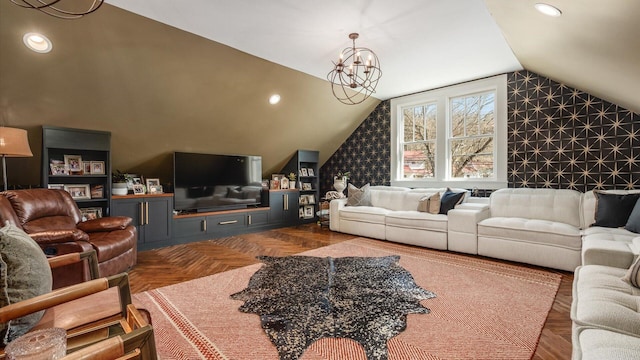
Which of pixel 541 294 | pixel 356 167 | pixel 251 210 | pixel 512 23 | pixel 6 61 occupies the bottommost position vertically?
pixel 541 294

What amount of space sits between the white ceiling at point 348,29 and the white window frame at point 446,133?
47 centimetres

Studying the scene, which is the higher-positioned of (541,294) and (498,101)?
(498,101)

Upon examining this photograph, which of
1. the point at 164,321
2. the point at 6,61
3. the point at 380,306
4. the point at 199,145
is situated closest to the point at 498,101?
the point at 380,306

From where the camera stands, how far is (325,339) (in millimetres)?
1848

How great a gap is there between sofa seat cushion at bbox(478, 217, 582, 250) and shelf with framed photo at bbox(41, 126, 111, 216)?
4926 mm

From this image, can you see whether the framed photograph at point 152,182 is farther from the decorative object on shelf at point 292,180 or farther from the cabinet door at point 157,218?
the decorative object on shelf at point 292,180

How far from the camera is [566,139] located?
405 cm

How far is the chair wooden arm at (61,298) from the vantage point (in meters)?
1.05

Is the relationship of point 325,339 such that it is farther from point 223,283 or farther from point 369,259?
point 369,259

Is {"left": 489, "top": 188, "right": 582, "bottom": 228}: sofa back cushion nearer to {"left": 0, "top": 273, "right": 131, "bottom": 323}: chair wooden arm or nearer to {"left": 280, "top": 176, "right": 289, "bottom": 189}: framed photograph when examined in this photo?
{"left": 280, "top": 176, "right": 289, "bottom": 189}: framed photograph

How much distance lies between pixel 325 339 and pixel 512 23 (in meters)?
3.17

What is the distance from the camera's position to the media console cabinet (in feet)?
13.5

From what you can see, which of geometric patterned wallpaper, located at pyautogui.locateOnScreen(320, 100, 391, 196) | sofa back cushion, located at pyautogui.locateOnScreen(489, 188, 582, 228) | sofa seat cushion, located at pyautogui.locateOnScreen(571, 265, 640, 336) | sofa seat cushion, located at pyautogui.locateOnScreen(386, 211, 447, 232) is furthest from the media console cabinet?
sofa seat cushion, located at pyautogui.locateOnScreen(571, 265, 640, 336)

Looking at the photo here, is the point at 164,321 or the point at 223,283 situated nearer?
the point at 164,321
